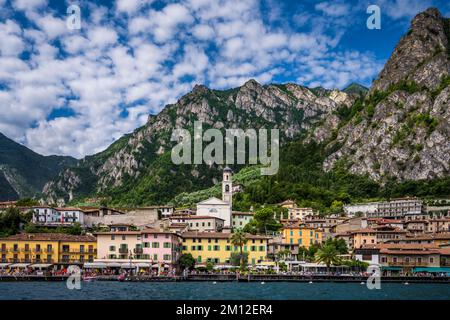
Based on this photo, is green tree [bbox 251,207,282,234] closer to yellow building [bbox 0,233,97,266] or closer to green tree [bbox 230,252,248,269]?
green tree [bbox 230,252,248,269]

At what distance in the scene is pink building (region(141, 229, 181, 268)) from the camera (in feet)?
276

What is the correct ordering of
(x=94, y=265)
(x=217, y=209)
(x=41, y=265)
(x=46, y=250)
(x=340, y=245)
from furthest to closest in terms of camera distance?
1. (x=217, y=209)
2. (x=340, y=245)
3. (x=46, y=250)
4. (x=41, y=265)
5. (x=94, y=265)

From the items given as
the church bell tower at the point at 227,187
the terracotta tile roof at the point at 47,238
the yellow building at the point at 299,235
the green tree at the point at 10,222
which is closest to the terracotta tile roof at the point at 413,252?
the yellow building at the point at 299,235

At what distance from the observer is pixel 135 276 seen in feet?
244

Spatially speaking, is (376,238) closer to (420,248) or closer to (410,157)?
(420,248)

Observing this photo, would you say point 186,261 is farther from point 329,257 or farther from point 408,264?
point 408,264

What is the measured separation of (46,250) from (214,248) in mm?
27036

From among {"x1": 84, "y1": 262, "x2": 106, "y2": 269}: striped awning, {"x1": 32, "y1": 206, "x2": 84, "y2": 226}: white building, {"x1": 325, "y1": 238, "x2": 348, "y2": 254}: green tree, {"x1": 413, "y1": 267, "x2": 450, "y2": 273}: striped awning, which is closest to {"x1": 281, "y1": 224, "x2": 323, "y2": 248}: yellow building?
{"x1": 325, "y1": 238, "x2": 348, "y2": 254}: green tree

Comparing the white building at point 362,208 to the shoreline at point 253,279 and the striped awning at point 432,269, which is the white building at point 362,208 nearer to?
the striped awning at point 432,269

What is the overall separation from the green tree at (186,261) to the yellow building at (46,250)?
47.3 ft

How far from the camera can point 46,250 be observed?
88312 millimetres

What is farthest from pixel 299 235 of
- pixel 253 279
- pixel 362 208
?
pixel 362 208
